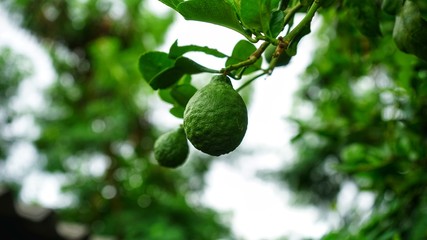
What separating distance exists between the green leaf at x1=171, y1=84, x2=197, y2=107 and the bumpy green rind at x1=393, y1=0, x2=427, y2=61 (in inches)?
12.3

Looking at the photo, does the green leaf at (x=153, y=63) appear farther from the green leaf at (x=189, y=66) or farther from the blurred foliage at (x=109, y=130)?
the blurred foliage at (x=109, y=130)

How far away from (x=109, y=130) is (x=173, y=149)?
3.80m

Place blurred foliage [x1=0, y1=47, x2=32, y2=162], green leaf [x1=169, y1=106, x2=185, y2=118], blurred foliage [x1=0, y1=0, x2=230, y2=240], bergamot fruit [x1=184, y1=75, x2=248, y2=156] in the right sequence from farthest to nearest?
1. blurred foliage [x1=0, y1=47, x2=32, y2=162]
2. blurred foliage [x1=0, y1=0, x2=230, y2=240]
3. green leaf [x1=169, y1=106, x2=185, y2=118]
4. bergamot fruit [x1=184, y1=75, x2=248, y2=156]

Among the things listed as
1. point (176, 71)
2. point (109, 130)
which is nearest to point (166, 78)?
point (176, 71)

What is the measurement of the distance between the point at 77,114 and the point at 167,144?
4.61 metres

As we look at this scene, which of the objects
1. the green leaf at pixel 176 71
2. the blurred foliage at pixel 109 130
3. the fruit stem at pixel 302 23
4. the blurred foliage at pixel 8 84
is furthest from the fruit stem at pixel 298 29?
the blurred foliage at pixel 8 84

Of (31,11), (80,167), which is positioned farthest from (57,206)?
(31,11)

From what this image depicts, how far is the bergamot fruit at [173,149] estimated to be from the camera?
0.80m

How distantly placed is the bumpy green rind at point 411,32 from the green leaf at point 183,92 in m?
0.31

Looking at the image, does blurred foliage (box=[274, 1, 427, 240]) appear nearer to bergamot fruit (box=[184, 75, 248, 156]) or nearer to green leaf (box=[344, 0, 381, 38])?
green leaf (box=[344, 0, 381, 38])

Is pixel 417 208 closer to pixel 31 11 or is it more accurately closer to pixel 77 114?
pixel 77 114

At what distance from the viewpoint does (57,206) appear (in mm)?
5172

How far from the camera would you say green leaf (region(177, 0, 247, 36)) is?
62 centimetres

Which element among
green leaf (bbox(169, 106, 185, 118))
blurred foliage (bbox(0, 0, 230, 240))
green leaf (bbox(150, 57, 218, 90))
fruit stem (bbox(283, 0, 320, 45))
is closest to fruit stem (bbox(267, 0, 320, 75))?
fruit stem (bbox(283, 0, 320, 45))
